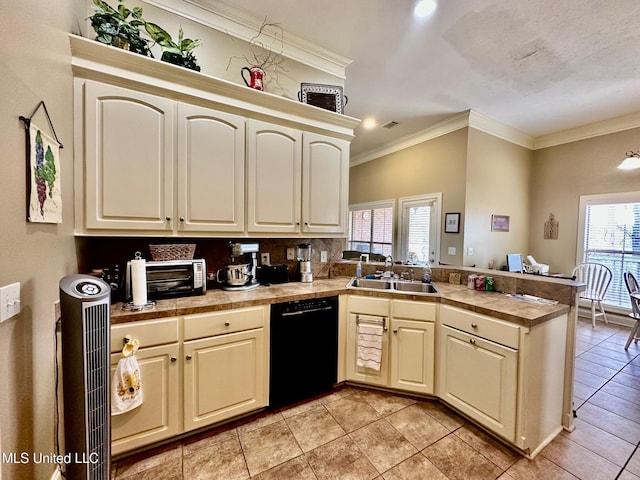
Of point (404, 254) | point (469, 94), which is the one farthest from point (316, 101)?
point (404, 254)

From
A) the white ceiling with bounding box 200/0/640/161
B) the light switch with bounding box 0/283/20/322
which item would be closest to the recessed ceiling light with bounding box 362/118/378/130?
the white ceiling with bounding box 200/0/640/161

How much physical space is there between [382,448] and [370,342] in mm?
713

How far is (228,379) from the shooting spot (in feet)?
5.92

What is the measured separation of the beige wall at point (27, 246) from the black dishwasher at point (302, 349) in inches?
46.7

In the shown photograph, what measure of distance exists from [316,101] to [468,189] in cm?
283

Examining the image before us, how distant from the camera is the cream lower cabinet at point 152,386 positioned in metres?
1.51

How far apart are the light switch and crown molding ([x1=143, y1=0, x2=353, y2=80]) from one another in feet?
7.29

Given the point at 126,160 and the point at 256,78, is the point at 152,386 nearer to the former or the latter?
the point at 126,160

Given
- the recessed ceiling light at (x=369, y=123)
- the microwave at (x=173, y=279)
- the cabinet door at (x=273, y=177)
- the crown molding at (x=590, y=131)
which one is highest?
the recessed ceiling light at (x=369, y=123)

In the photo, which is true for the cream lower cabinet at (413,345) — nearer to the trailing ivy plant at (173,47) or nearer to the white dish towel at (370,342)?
the white dish towel at (370,342)

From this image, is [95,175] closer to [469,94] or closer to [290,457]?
[290,457]

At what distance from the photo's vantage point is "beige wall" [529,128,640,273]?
402 cm

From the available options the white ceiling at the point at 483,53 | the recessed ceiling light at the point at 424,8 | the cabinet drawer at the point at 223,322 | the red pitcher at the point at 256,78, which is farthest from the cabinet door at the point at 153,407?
the recessed ceiling light at the point at 424,8

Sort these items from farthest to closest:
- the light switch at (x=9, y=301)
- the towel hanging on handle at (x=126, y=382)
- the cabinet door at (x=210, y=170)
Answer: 1. the cabinet door at (x=210, y=170)
2. the towel hanging on handle at (x=126, y=382)
3. the light switch at (x=9, y=301)
